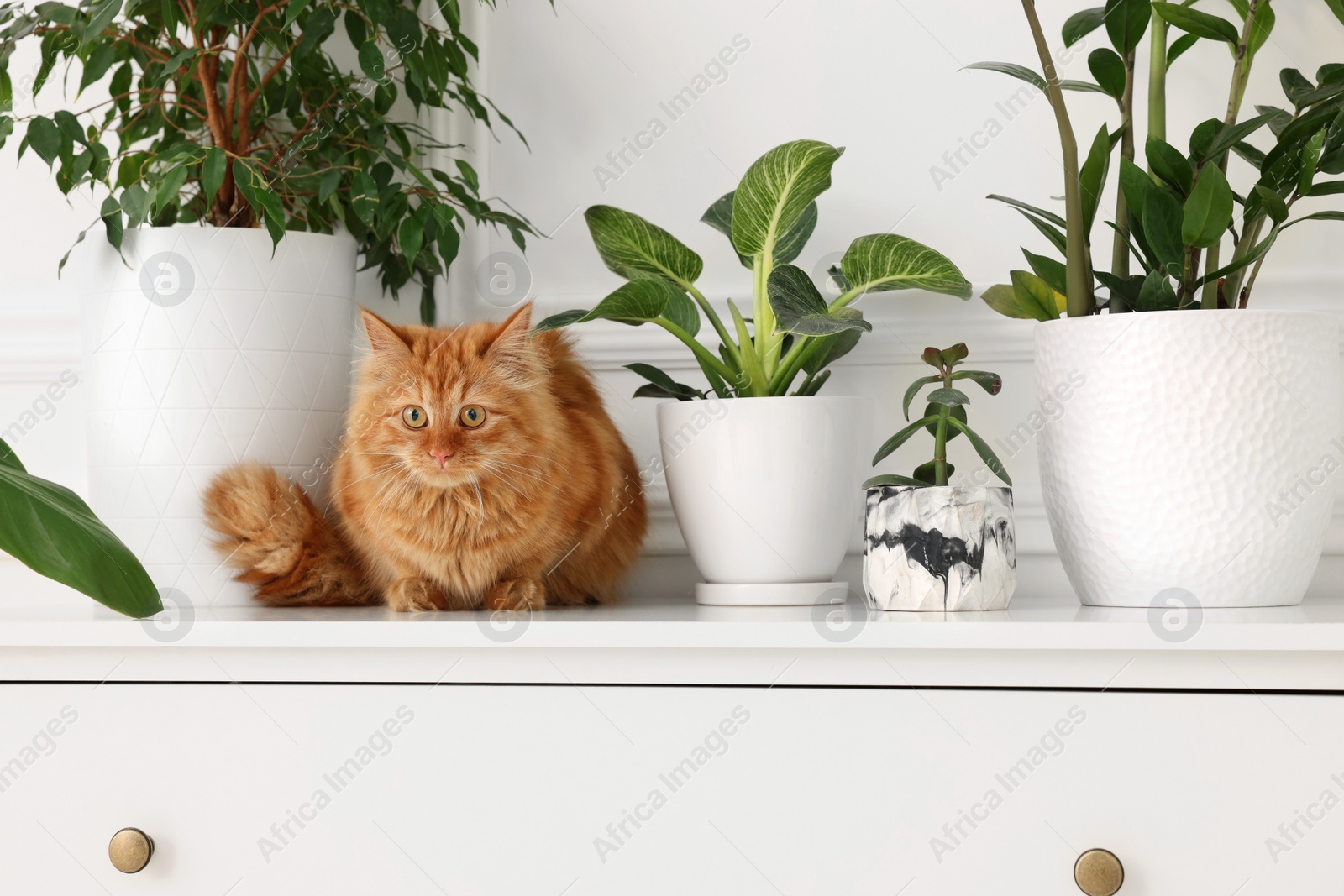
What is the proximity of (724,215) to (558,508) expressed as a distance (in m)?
0.35

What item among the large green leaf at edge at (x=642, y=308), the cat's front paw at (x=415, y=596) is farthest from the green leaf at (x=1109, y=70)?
the cat's front paw at (x=415, y=596)

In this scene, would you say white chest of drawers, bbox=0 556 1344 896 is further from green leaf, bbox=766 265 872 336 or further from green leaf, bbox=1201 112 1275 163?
green leaf, bbox=1201 112 1275 163

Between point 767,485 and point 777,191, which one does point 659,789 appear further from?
point 777,191

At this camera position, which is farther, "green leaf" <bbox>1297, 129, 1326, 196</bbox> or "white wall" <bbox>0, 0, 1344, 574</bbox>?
"white wall" <bbox>0, 0, 1344, 574</bbox>

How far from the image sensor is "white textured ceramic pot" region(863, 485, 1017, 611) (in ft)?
2.69

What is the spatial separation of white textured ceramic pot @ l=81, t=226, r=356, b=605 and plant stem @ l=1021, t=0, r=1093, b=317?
754 millimetres

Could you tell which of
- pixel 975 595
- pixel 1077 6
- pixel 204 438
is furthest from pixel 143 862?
pixel 1077 6

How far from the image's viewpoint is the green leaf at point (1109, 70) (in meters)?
0.90

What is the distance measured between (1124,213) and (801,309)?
0.32 meters

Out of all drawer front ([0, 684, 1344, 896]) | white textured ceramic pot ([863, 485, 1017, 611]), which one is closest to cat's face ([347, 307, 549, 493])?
drawer front ([0, 684, 1344, 896])

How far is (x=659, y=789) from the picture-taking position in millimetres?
712

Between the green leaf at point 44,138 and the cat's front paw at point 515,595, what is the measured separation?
0.59m

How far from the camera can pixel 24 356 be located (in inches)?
50.3

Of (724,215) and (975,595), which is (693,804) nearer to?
(975,595)
